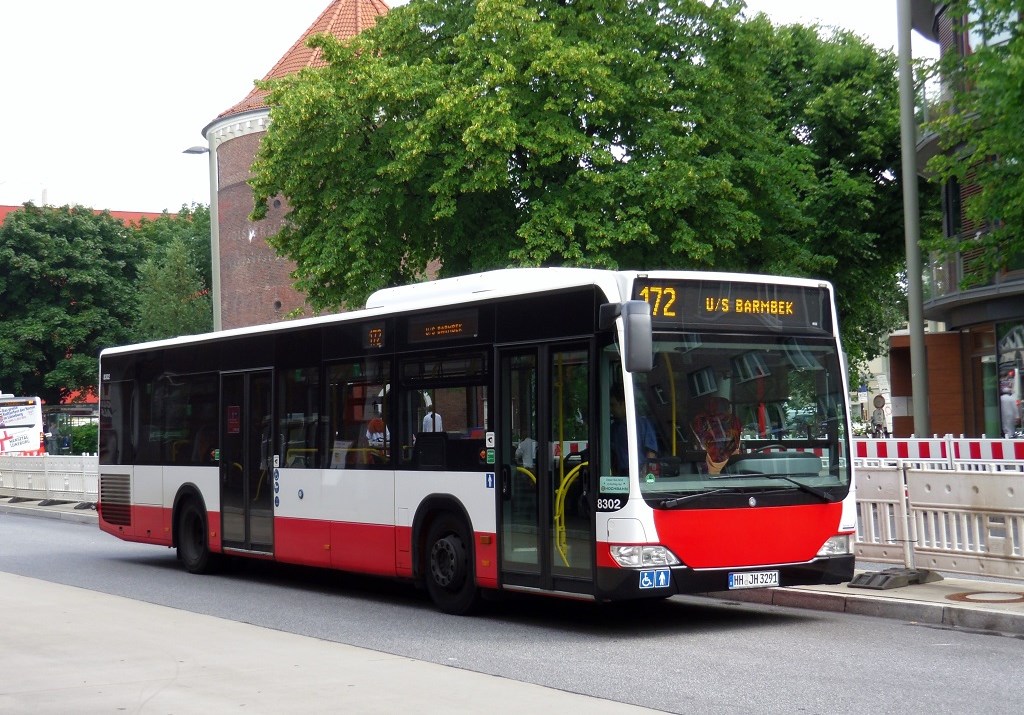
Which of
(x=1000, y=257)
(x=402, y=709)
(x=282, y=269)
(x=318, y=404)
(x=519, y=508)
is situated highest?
(x=282, y=269)

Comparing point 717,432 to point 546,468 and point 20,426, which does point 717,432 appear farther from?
point 20,426

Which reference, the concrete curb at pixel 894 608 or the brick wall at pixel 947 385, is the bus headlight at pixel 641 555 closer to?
the concrete curb at pixel 894 608

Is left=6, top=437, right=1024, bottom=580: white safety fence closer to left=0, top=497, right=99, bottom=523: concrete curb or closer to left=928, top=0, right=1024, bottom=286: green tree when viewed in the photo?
left=928, top=0, right=1024, bottom=286: green tree

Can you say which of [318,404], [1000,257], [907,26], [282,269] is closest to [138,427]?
[318,404]

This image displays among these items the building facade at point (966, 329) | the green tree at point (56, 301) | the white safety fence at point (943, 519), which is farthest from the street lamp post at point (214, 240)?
the green tree at point (56, 301)

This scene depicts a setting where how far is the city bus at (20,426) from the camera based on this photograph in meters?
51.3

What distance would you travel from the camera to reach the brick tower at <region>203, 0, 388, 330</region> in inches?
2152

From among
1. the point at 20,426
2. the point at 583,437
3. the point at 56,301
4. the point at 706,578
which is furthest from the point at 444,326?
the point at 56,301

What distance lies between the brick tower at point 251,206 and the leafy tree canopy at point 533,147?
2419 centimetres

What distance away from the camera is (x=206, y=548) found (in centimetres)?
1720

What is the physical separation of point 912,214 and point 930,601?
15182 mm

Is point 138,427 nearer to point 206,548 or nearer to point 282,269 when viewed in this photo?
point 206,548

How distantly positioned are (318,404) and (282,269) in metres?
40.8

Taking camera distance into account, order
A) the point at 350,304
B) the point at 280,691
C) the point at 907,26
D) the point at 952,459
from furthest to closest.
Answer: the point at 350,304, the point at 907,26, the point at 952,459, the point at 280,691
